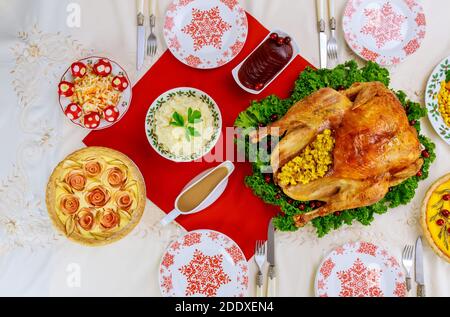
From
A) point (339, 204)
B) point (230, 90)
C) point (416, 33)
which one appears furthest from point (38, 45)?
point (416, 33)

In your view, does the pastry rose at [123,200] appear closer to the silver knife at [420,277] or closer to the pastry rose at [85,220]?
the pastry rose at [85,220]

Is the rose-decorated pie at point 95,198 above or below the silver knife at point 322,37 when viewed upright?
below

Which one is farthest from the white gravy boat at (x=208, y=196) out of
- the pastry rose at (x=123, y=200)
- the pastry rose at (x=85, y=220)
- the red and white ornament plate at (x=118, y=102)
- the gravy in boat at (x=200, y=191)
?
the red and white ornament plate at (x=118, y=102)

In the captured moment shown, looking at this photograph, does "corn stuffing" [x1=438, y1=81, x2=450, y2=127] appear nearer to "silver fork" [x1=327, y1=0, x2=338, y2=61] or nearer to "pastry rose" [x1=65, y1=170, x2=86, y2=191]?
"silver fork" [x1=327, y1=0, x2=338, y2=61]

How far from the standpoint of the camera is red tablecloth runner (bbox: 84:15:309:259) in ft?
4.94

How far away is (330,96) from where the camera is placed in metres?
1.31

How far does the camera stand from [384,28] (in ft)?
5.06

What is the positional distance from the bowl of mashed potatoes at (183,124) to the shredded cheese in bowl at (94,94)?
5.5 inches

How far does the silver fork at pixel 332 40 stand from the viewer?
1.54m

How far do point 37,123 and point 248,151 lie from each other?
2.45ft

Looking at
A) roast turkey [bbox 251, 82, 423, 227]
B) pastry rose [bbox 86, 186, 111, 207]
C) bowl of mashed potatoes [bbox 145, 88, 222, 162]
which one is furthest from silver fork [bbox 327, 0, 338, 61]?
pastry rose [bbox 86, 186, 111, 207]

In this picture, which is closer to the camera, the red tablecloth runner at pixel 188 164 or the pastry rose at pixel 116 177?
the pastry rose at pixel 116 177

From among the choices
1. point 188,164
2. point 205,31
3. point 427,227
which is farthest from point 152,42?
point 427,227

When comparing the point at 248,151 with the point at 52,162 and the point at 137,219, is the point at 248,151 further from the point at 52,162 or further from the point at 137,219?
the point at 52,162
